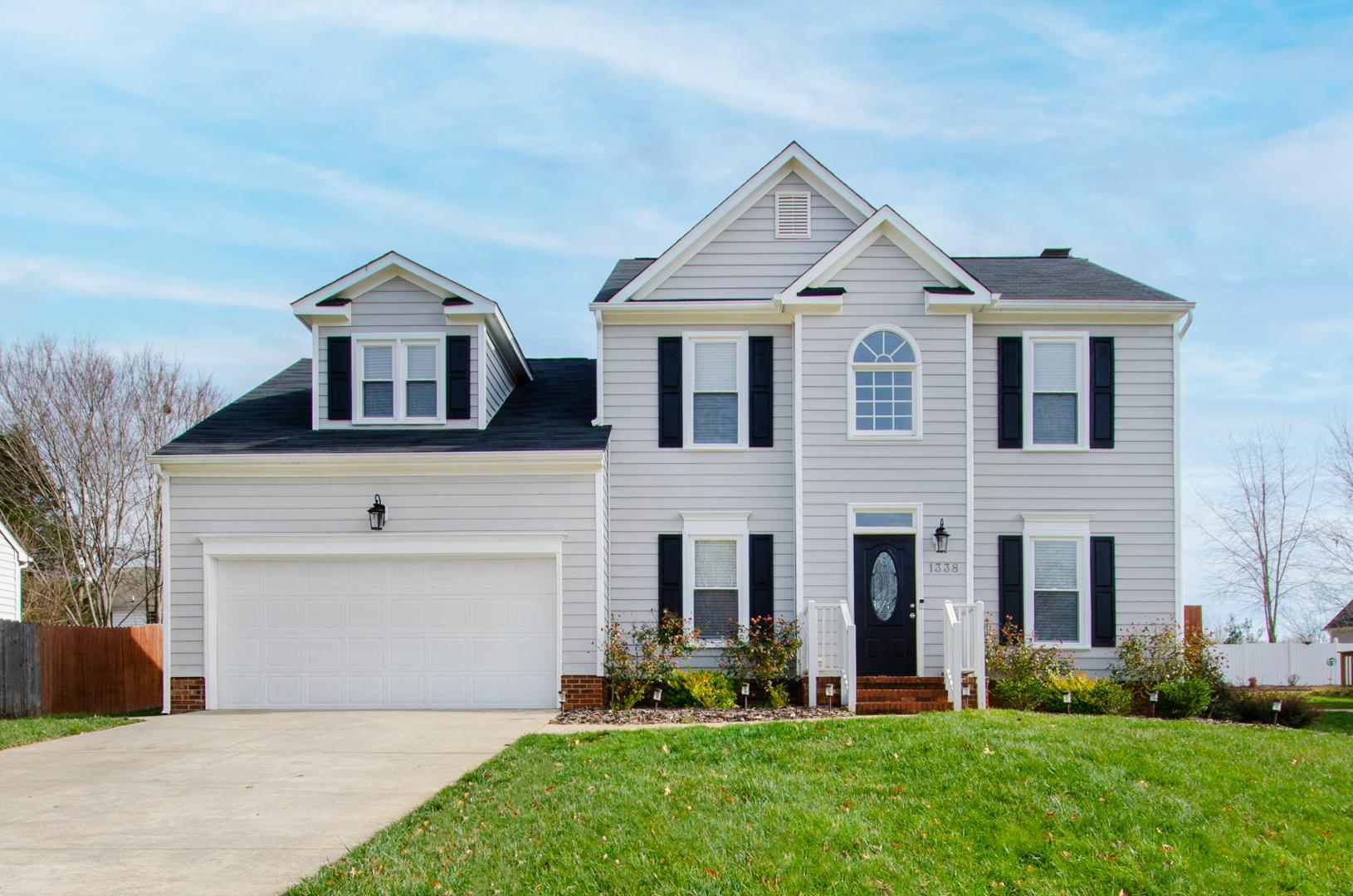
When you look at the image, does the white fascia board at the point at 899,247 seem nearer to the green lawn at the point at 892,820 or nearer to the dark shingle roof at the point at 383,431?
the dark shingle roof at the point at 383,431

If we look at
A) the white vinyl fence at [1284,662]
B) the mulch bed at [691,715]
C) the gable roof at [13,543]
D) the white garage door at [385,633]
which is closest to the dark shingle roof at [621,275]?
the white garage door at [385,633]

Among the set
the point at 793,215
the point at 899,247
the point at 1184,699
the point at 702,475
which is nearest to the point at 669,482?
the point at 702,475

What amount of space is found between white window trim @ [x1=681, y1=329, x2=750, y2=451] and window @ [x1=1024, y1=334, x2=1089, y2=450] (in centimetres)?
423

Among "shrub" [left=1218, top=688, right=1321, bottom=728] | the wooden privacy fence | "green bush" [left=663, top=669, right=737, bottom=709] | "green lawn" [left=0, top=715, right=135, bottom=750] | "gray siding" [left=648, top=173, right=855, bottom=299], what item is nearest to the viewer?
"green lawn" [left=0, top=715, right=135, bottom=750]

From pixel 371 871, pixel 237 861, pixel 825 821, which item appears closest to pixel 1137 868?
pixel 825 821

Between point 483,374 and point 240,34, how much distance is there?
557cm

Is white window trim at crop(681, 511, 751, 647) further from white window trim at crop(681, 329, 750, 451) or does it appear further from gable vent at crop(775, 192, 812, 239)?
gable vent at crop(775, 192, 812, 239)

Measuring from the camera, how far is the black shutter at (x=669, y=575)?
16375mm

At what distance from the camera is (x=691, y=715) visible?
45.0 ft

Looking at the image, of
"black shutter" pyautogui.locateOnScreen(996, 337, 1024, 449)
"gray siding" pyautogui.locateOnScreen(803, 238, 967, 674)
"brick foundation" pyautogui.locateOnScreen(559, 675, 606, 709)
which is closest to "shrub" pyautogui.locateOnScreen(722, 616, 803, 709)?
"gray siding" pyautogui.locateOnScreen(803, 238, 967, 674)

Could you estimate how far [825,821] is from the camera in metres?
7.43

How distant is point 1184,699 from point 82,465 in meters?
26.4

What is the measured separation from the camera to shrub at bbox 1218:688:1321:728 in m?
14.4

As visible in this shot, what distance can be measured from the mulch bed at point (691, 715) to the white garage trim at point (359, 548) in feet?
4.84
